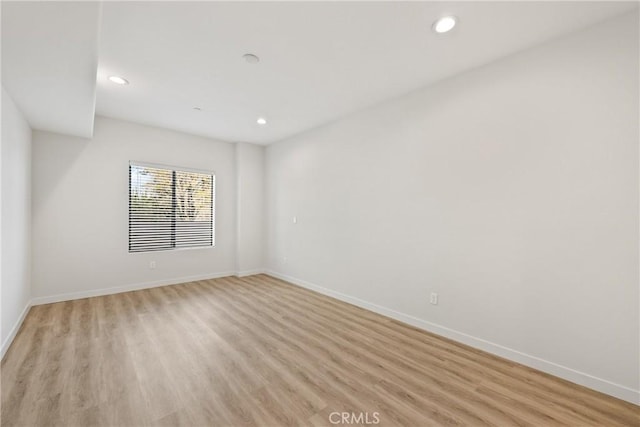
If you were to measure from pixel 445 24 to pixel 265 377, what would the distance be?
3.06 meters

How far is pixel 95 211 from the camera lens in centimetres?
411

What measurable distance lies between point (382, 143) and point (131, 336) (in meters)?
3.58

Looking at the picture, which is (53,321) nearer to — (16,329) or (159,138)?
(16,329)

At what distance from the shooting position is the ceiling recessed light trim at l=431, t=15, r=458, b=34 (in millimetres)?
2008

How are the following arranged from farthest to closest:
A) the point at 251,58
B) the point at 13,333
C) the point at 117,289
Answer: the point at 117,289, the point at 13,333, the point at 251,58

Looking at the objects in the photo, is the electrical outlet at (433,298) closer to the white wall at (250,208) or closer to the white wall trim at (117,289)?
the white wall at (250,208)

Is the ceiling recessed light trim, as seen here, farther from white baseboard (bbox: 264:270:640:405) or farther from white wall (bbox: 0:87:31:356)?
white wall (bbox: 0:87:31:356)

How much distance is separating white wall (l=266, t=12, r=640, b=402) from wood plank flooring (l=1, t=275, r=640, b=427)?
13.0 inches

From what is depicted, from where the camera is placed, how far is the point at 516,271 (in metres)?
2.39

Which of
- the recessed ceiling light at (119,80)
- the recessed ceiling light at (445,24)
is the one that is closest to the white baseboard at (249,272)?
the recessed ceiling light at (119,80)

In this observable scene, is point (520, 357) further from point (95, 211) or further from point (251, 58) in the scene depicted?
point (95, 211)

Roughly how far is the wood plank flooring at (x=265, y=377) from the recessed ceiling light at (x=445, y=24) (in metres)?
2.74

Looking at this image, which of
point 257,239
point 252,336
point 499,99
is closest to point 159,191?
point 257,239

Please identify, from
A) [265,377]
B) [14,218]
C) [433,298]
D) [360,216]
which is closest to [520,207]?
[433,298]
